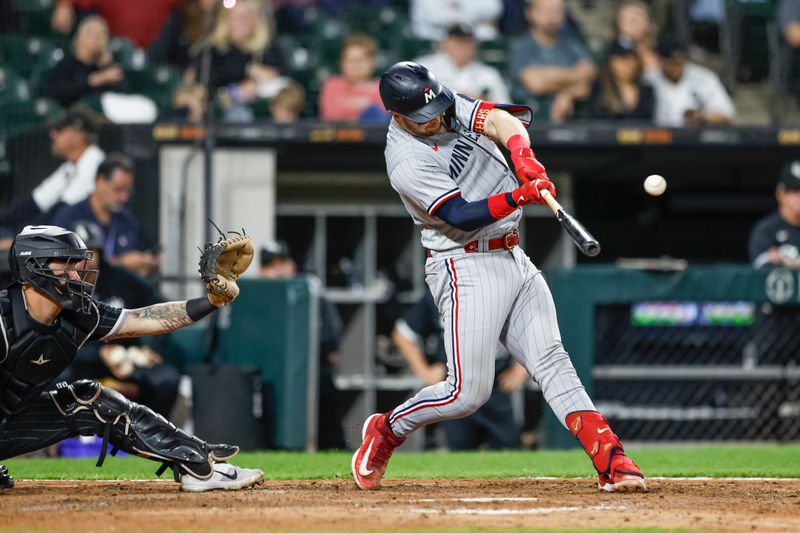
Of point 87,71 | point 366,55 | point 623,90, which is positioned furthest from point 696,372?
point 87,71

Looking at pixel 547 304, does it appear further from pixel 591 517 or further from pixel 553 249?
pixel 553 249

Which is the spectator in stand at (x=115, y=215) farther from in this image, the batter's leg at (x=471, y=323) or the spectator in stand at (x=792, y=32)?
the spectator in stand at (x=792, y=32)

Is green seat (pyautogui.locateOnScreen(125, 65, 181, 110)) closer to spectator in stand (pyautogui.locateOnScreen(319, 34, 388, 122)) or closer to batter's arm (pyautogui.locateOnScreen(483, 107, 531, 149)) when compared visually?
spectator in stand (pyautogui.locateOnScreen(319, 34, 388, 122))

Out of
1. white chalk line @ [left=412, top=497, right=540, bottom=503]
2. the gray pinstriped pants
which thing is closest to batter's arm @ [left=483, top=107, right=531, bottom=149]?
the gray pinstriped pants

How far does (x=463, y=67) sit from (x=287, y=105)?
142 cm

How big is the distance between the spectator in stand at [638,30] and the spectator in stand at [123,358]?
4518 mm

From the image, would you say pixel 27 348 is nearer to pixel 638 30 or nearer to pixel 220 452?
pixel 220 452

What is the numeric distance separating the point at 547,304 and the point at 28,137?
536 cm

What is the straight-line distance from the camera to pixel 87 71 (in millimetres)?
9703

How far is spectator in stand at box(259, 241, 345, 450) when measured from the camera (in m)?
8.33

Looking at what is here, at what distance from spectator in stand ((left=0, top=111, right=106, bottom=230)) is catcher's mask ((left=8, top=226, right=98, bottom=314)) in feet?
13.9

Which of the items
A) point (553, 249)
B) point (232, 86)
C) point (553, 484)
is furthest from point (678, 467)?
point (232, 86)

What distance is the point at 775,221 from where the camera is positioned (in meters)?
8.43

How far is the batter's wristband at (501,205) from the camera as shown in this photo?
176 inches
